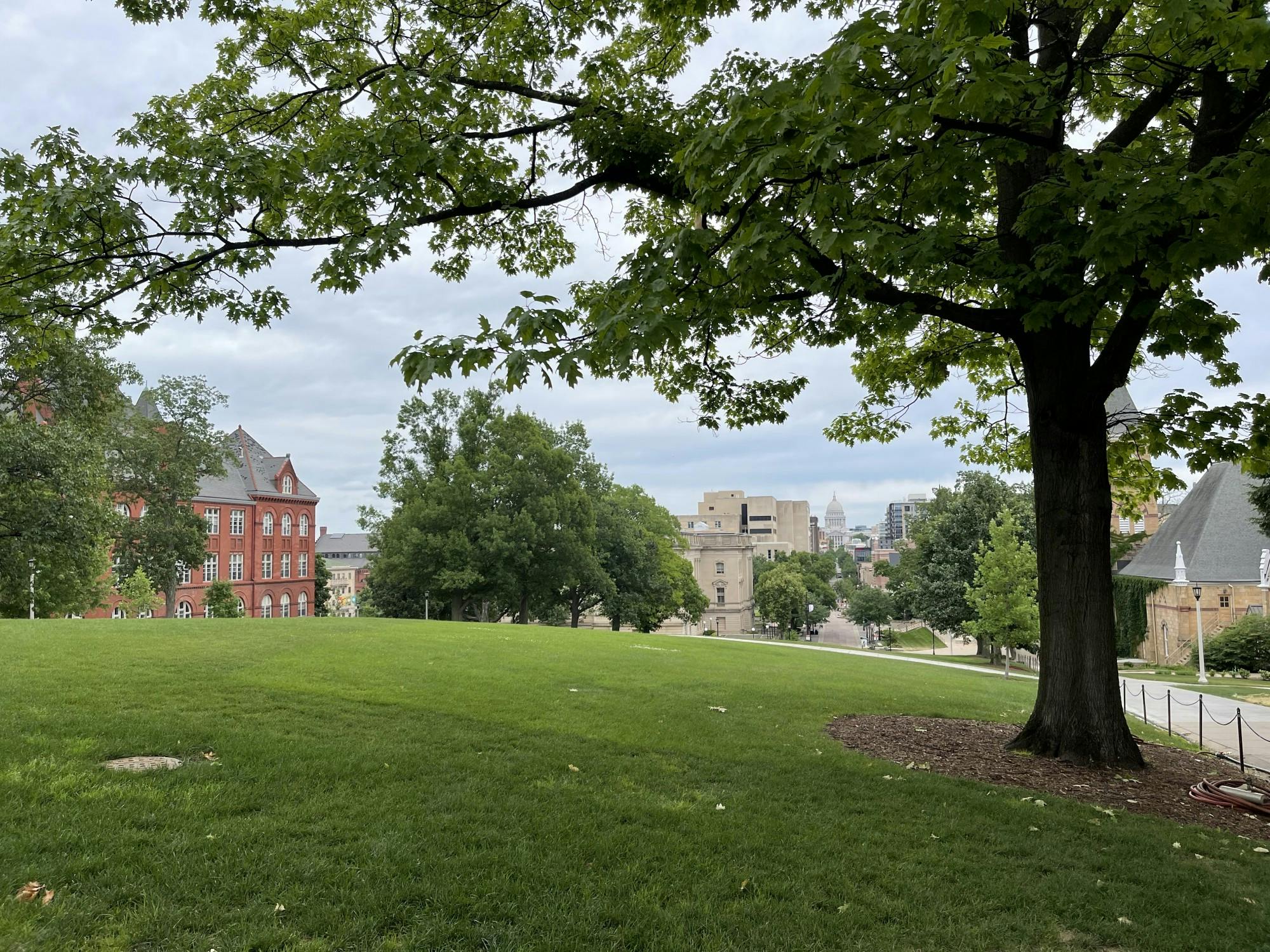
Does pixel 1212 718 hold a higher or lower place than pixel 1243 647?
higher

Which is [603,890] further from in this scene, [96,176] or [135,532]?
[135,532]

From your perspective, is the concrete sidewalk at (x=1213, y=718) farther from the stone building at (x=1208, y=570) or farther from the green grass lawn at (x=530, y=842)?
the stone building at (x=1208, y=570)

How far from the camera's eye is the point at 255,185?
7.58 meters

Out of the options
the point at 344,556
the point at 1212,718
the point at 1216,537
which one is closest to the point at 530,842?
the point at 1212,718

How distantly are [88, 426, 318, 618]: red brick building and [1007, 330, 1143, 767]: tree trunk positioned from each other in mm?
58529

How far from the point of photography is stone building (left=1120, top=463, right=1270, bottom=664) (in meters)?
41.9

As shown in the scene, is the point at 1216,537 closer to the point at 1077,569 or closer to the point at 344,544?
the point at 1077,569

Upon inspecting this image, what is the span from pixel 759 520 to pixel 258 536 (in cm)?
11760

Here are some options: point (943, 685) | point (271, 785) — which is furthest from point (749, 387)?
point (943, 685)

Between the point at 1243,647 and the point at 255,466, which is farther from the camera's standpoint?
the point at 255,466

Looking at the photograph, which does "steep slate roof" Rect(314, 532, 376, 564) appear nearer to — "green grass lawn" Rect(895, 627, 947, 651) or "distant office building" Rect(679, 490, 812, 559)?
"distant office building" Rect(679, 490, 812, 559)

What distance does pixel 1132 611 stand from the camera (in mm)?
47406

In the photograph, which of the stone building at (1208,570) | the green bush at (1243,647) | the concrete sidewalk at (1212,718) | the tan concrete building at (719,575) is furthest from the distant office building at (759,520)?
the concrete sidewalk at (1212,718)

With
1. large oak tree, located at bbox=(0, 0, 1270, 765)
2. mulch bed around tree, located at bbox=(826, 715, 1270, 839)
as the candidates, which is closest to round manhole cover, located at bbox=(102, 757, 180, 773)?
large oak tree, located at bbox=(0, 0, 1270, 765)
